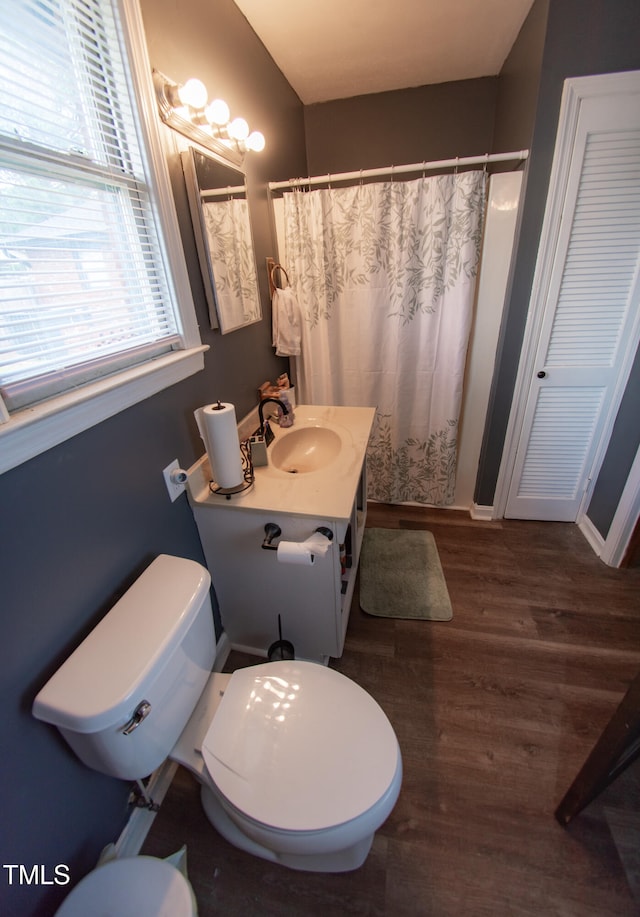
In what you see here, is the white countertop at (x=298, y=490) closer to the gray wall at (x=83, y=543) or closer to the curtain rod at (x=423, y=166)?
the gray wall at (x=83, y=543)

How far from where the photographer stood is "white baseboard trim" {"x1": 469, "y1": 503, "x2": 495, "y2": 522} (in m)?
2.25

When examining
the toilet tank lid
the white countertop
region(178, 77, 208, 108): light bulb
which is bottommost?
the toilet tank lid

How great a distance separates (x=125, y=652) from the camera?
2.53ft

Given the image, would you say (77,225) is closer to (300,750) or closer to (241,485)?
(241,485)

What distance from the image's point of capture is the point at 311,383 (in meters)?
2.25

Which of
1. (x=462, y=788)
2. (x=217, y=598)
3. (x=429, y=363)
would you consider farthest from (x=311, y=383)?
(x=462, y=788)

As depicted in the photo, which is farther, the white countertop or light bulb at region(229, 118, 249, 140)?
light bulb at region(229, 118, 249, 140)

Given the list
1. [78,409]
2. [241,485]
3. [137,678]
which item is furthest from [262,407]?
[137,678]

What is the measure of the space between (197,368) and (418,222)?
4.50 ft

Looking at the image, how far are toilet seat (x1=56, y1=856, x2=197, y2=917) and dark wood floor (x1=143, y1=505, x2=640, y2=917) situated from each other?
235 millimetres

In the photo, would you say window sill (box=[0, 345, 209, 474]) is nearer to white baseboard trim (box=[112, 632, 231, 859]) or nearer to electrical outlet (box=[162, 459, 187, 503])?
electrical outlet (box=[162, 459, 187, 503])

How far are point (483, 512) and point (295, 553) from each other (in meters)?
1.60

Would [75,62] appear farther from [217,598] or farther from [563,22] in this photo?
[563,22]

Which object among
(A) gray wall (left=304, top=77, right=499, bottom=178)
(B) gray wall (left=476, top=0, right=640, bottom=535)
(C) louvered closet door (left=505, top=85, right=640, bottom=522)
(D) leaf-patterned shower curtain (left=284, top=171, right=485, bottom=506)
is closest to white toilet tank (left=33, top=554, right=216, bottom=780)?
(D) leaf-patterned shower curtain (left=284, top=171, right=485, bottom=506)
